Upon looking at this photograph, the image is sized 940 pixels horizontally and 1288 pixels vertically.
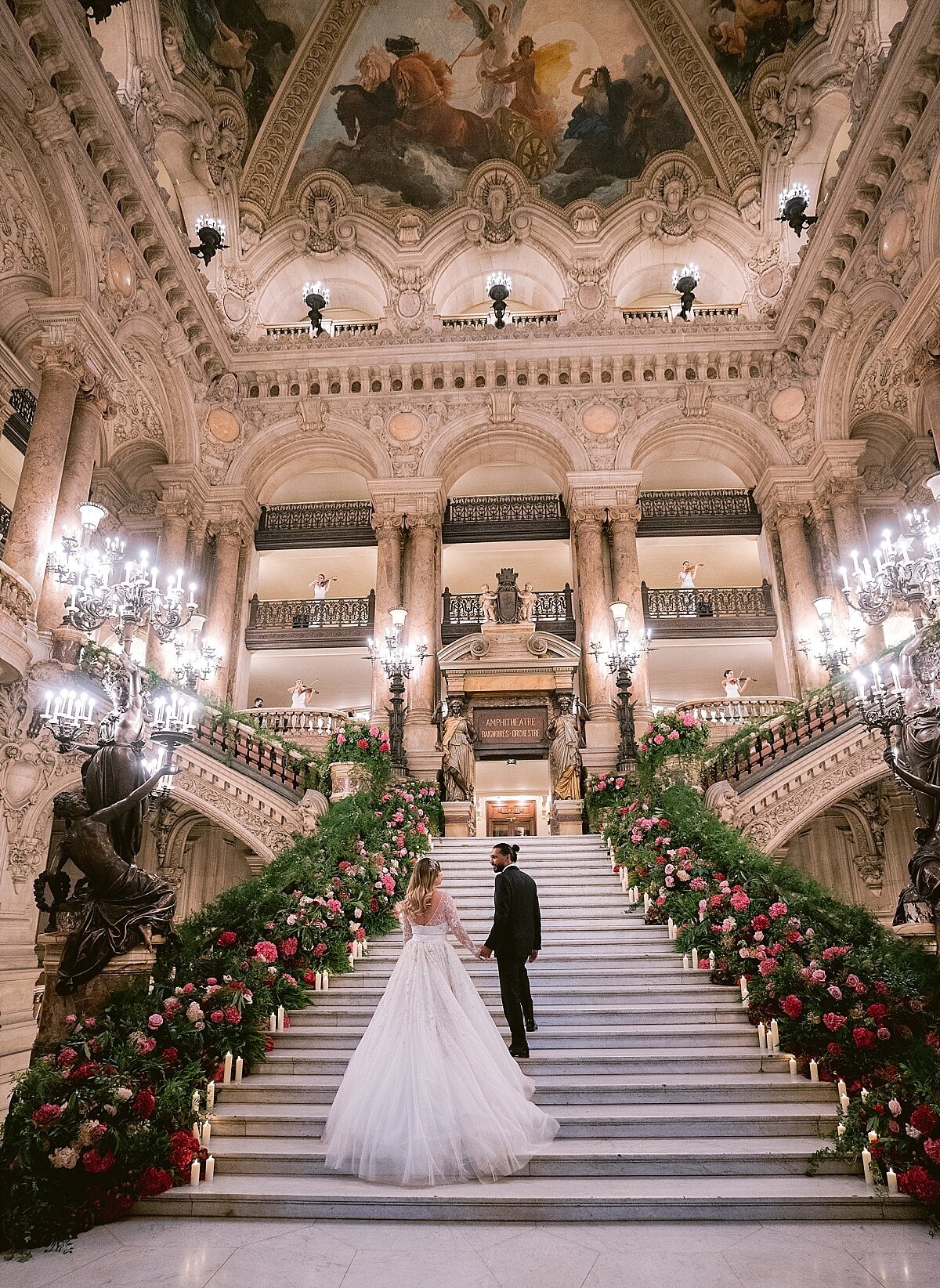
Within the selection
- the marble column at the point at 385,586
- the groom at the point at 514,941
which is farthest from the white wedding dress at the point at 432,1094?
the marble column at the point at 385,586

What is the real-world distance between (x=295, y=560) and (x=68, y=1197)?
57.7 feet

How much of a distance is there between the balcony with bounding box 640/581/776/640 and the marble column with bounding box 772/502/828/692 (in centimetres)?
73

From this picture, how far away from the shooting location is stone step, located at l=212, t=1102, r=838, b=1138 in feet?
15.4

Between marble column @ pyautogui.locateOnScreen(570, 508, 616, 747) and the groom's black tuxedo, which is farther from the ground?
marble column @ pyautogui.locateOnScreen(570, 508, 616, 747)

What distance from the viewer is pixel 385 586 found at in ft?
58.0

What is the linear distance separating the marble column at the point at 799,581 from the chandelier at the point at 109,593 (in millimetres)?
12283

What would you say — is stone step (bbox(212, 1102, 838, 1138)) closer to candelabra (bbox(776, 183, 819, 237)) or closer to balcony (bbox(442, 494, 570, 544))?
balcony (bbox(442, 494, 570, 544))

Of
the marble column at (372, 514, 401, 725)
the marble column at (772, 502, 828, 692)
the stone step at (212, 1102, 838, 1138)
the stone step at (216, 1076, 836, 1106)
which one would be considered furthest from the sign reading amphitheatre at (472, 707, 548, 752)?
the stone step at (212, 1102, 838, 1138)

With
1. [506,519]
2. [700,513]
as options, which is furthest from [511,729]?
[700,513]

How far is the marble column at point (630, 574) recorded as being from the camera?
54.6 feet

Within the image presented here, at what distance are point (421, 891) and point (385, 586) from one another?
13204mm

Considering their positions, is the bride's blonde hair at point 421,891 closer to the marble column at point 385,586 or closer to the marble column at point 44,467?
the marble column at point 44,467

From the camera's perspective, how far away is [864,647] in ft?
50.5

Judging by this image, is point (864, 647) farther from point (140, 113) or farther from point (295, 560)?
point (140, 113)
